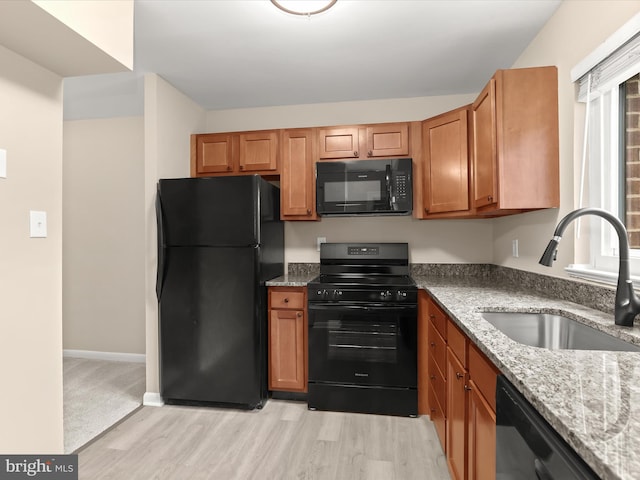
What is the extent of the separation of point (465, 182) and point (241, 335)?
195 centimetres

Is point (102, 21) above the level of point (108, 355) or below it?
above

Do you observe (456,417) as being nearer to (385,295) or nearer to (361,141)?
(385,295)

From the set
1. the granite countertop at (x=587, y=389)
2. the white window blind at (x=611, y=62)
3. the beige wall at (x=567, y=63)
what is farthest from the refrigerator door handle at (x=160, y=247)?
the white window blind at (x=611, y=62)

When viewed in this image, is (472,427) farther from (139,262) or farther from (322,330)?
(139,262)

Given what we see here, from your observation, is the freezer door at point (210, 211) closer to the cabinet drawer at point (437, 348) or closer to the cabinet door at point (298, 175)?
the cabinet door at point (298, 175)

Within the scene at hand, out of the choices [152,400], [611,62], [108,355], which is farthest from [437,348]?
[108,355]

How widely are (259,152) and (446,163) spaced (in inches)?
61.4

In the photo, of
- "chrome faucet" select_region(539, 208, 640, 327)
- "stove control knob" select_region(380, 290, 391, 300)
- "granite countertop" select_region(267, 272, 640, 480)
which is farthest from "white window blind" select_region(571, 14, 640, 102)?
"stove control knob" select_region(380, 290, 391, 300)

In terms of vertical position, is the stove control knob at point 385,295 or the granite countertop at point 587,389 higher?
the granite countertop at point 587,389

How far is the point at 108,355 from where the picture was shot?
142 inches

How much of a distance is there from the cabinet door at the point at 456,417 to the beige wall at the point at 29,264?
2.01m

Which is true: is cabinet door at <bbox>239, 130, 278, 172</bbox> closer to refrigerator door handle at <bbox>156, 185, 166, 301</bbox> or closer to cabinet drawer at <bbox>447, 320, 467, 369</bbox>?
refrigerator door handle at <bbox>156, 185, 166, 301</bbox>

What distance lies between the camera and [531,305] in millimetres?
1628

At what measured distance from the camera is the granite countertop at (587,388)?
1.79 feet
